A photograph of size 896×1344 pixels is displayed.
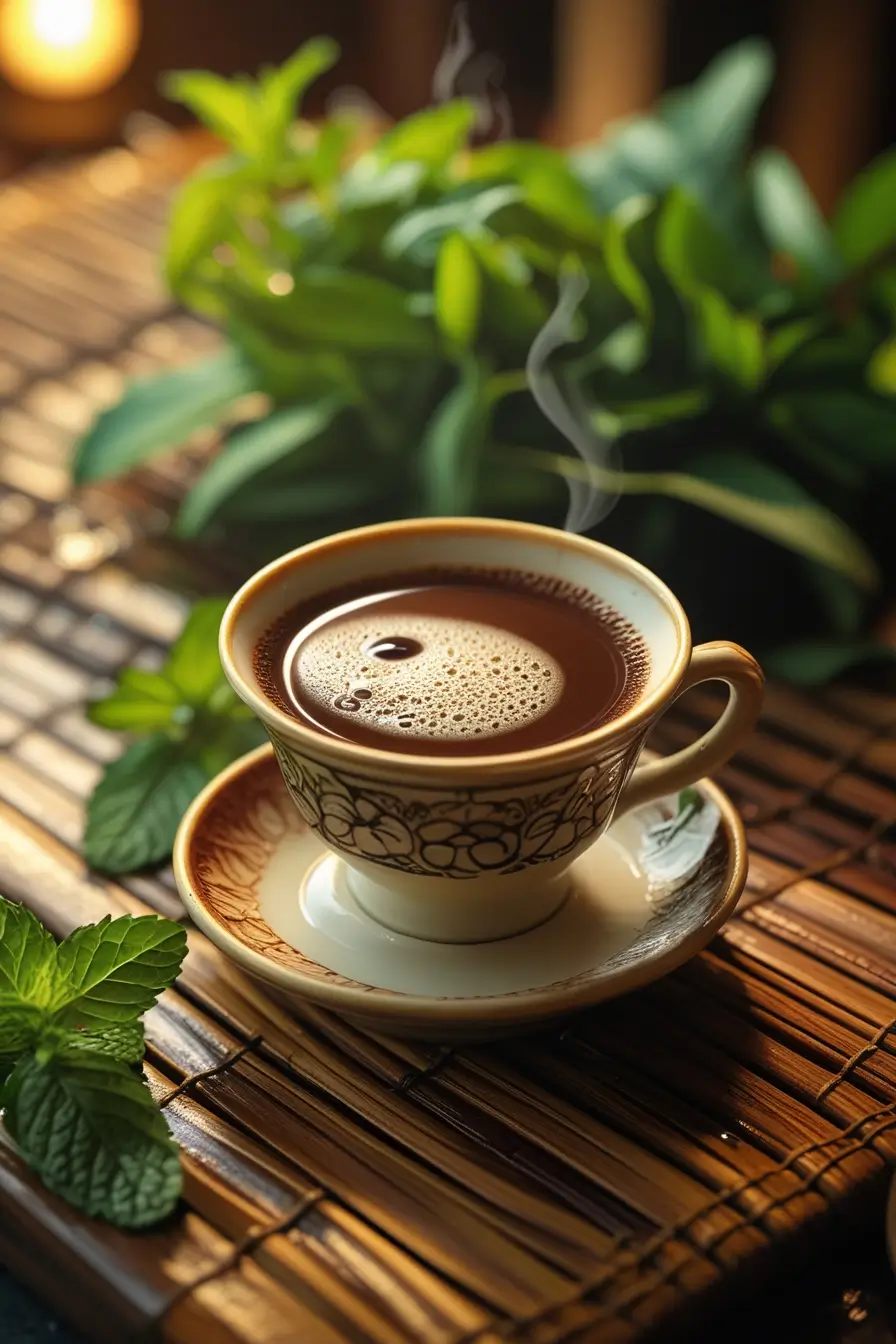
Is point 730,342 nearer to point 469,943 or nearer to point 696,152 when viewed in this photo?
point 696,152

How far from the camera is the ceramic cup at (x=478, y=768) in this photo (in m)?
0.66

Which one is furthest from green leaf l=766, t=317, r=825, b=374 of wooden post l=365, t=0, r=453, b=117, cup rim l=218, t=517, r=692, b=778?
wooden post l=365, t=0, r=453, b=117

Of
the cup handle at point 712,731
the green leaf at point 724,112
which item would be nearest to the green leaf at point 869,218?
the green leaf at point 724,112

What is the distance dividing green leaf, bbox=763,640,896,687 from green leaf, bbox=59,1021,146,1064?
53 cm

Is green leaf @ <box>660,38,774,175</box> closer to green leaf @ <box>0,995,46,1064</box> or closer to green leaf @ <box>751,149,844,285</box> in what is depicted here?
green leaf @ <box>751,149,844,285</box>

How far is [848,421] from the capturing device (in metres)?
1.08

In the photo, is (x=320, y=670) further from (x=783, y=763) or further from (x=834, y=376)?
(x=834, y=376)

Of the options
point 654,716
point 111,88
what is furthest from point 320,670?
point 111,88

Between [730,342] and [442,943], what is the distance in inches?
19.8

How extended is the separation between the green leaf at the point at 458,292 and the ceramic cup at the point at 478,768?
29cm

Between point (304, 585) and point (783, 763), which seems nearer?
point (304, 585)

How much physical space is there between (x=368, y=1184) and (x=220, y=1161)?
0.06m

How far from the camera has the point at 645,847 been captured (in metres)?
0.80

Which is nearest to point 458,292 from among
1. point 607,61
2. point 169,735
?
point 169,735
